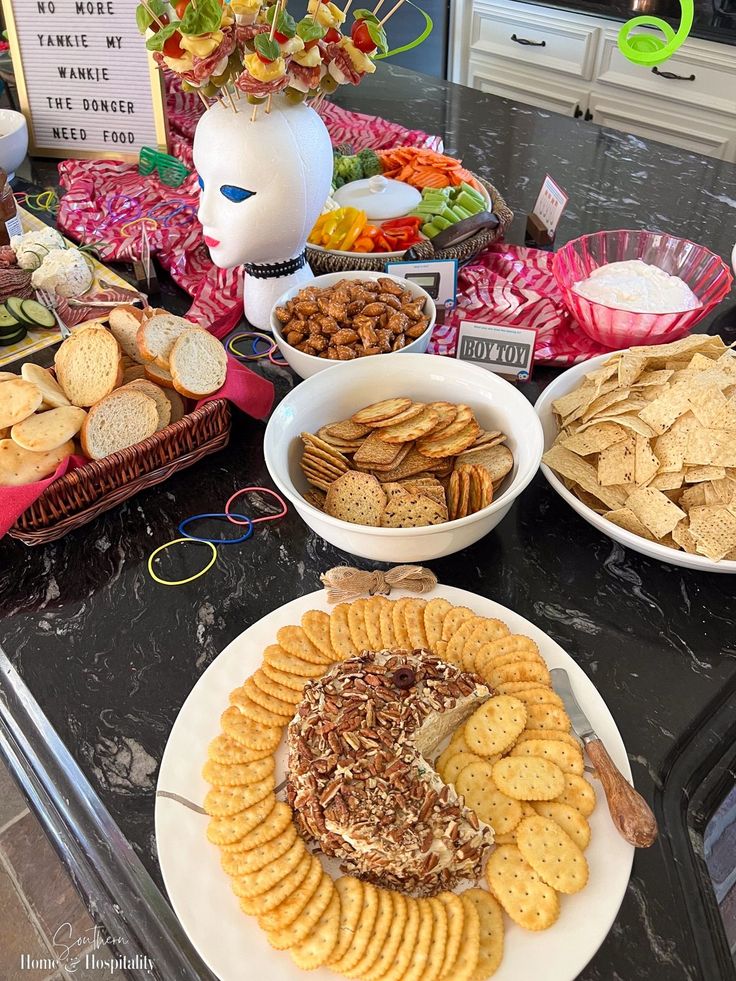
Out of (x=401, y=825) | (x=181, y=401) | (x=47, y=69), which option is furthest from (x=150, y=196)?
(x=401, y=825)

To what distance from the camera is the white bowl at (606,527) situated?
0.92 m

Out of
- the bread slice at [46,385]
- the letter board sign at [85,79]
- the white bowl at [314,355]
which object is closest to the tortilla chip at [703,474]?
the white bowl at [314,355]

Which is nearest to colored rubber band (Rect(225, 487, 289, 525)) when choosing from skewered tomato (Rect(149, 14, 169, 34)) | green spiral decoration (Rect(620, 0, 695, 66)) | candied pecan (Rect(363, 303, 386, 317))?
candied pecan (Rect(363, 303, 386, 317))

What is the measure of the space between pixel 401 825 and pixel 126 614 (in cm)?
49

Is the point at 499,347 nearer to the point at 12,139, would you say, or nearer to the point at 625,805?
the point at 625,805

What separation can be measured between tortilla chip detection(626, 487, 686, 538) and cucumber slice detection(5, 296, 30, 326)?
46.5 inches

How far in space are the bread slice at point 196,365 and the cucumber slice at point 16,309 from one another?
0.50m

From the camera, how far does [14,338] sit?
145cm

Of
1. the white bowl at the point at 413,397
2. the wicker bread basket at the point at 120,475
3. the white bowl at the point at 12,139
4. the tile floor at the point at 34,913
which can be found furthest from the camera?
the white bowl at the point at 12,139

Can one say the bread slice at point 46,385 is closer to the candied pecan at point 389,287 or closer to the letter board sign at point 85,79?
the candied pecan at point 389,287

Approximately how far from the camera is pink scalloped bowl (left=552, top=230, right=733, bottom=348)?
1279mm

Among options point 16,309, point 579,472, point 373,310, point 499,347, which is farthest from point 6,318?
point 579,472

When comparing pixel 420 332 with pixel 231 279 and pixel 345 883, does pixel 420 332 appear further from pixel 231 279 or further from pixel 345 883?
pixel 345 883

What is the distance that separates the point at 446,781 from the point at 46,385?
0.81 m
